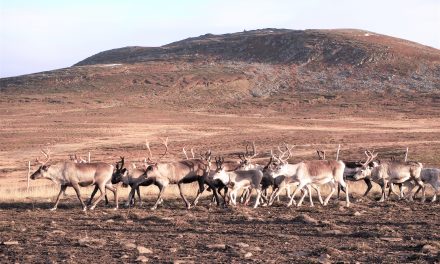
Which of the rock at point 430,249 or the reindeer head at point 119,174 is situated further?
the reindeer head at point 119,174

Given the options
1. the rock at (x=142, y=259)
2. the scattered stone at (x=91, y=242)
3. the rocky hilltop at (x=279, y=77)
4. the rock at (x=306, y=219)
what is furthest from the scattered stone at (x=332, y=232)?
the rocky hilltop at (x=279, y=77)

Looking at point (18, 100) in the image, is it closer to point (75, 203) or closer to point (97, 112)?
point (97, 112)

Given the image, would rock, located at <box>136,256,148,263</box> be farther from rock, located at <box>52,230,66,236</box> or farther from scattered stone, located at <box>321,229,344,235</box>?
scattered stone, located at <box>321,229,344,235</box>

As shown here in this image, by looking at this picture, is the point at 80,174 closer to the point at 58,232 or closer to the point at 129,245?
the point at 58,232

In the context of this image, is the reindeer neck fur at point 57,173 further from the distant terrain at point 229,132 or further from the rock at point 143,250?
the rock at point 143,250

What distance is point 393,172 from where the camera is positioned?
2141 centimetres

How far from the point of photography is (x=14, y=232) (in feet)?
49.2

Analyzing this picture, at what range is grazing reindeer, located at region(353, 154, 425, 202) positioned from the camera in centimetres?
2139

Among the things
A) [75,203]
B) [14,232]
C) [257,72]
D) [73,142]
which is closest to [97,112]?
[73,142]

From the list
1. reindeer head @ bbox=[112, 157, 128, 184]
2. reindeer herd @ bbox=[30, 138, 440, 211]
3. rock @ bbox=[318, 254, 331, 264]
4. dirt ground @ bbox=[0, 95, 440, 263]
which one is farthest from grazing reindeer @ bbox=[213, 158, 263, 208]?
rock @ bbox=[318, 254, 331, 264]

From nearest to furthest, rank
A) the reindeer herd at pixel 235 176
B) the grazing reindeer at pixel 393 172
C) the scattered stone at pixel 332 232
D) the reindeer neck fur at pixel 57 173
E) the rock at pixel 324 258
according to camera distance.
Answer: the rock at pixel 324 258 < the scattered stone at pixel 332 232 < the reindeer herd at pixel 235 176 < the reindeer neck fur at pixel 57 173 < the grazing reindeer at pixel 393 172

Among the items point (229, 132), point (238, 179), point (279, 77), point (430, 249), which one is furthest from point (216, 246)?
point (279, 77)

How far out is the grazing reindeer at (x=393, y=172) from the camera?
70.2ft

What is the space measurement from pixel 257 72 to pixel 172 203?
75.6 metres
